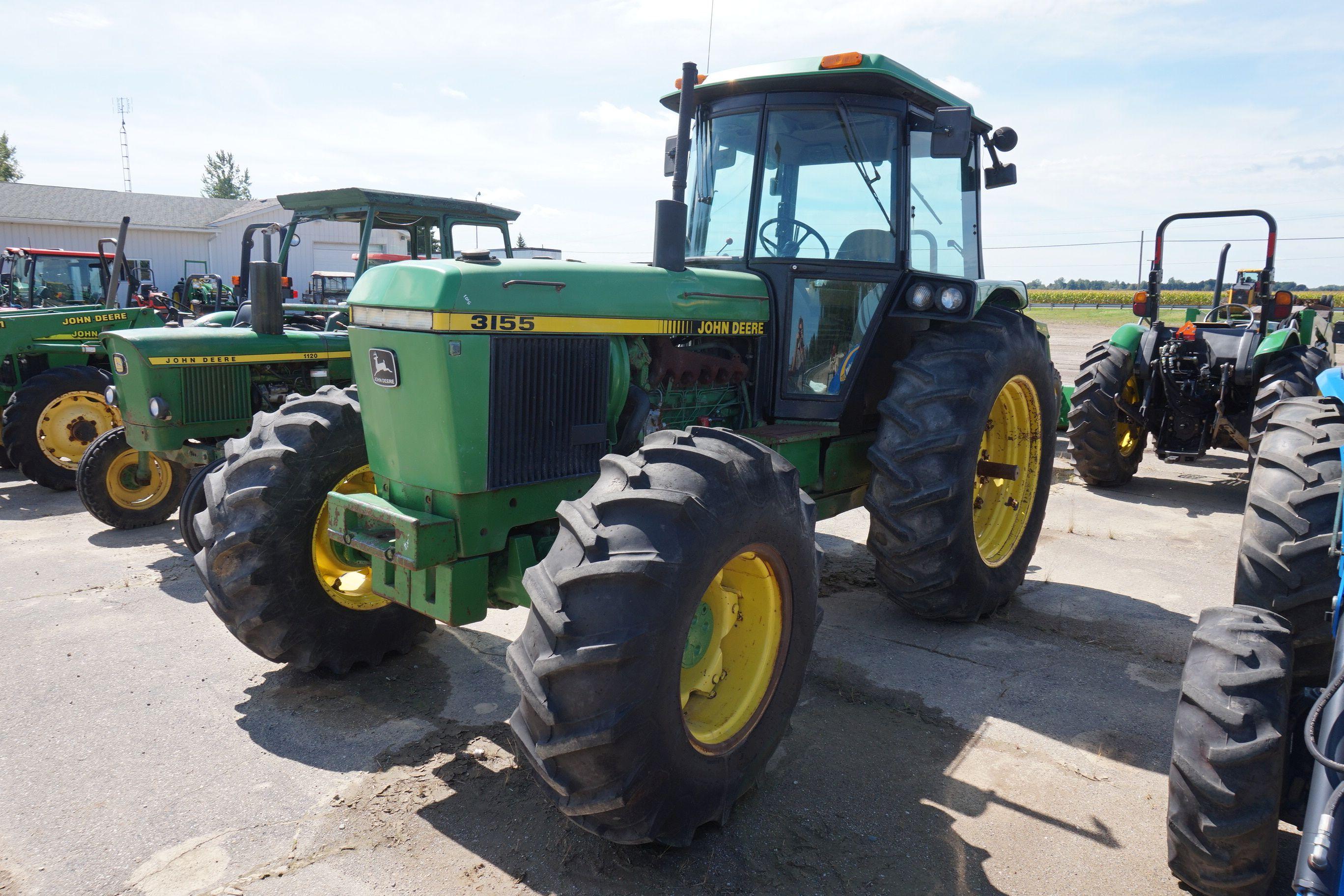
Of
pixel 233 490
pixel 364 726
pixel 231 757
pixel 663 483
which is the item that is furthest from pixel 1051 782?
pixel 233 490

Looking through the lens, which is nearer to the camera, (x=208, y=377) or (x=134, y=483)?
(x=208, y=377)

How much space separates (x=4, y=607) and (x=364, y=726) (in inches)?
109

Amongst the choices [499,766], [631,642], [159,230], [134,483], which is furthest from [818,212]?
[159,230]

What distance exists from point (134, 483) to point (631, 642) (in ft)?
19.1

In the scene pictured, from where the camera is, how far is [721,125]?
4508 millimetres

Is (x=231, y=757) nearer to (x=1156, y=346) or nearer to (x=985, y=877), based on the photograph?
(x=985, y=877)

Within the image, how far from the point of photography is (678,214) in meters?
3.86

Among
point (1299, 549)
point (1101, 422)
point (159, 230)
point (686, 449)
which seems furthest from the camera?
point (159, 230)

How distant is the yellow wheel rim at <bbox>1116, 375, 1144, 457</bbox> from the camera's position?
8375mm

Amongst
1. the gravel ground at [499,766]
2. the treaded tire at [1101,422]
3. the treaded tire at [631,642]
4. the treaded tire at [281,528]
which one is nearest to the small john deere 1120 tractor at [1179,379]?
the treaded tire at [1101,422]

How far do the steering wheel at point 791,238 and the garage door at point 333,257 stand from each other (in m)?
27.9

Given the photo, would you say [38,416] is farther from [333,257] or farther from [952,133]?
[333,257]

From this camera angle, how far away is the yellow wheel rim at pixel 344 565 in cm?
379

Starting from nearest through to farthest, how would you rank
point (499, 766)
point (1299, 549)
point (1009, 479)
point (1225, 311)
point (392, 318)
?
point (1299, 549) < point (392, 318) < point (499, 766) < point (1009, 479) < point (1225, 311)
